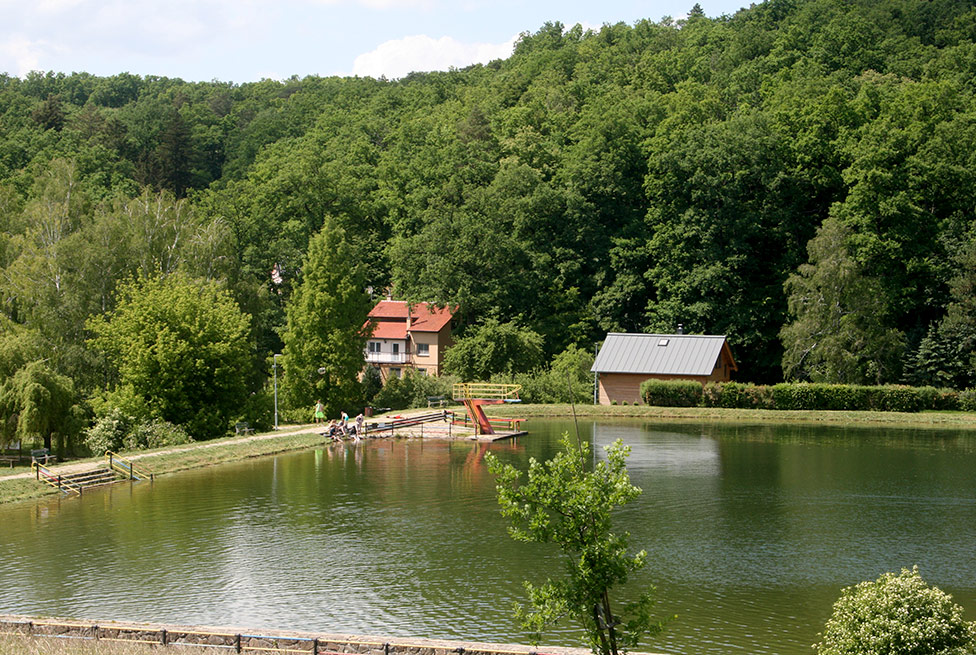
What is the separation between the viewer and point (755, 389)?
53719 millimetres

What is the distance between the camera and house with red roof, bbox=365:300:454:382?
67625 mm

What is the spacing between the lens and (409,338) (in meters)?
69.1

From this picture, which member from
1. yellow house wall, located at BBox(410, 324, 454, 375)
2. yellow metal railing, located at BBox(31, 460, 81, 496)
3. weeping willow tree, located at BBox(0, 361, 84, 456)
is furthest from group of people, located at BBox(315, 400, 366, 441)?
yellow house wall, located at BBox(410, 324, 454, 375)

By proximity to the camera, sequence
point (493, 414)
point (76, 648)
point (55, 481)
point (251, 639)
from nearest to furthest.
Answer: point (76, 648) → point (251, 639) → point (55, 481) → point (493, 414)

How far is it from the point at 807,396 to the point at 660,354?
885cm

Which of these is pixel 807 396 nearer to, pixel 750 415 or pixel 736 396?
pixel 750 415

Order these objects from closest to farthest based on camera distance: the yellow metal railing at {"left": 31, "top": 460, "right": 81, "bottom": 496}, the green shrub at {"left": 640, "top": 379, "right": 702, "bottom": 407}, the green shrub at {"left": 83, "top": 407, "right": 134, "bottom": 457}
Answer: the yellow metal railing at {"left": 31, "top": 460, "right": 81, "bottom": 496} < the green shrub at {"left": 83, "top": 407, "right": 134, "bottom": 457} < the green shrub at {"left": 640, "top": 379, "right": 702, "bottom": 407}

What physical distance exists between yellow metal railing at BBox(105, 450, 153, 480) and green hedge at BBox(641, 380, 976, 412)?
2925 cm

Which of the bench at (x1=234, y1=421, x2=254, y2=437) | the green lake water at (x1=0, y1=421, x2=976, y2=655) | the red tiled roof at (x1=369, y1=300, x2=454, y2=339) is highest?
the red tiled roof at (x1=369, y1=300, x2=454, y2=339)

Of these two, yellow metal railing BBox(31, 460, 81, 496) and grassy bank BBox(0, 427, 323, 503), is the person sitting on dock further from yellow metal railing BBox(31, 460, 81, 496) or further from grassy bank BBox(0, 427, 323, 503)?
yellow metal railing BBox(31, 460, 81, 496)

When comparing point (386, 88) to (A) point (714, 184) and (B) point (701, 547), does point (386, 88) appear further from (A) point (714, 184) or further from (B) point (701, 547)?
(B) point (701, 547)

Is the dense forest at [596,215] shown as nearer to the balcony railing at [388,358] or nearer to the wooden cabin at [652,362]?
the wooden cabin at [652,362]

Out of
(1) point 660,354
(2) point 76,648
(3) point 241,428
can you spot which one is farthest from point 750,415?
(2) point 76,648

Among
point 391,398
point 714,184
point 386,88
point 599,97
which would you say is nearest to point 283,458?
point 391,398
